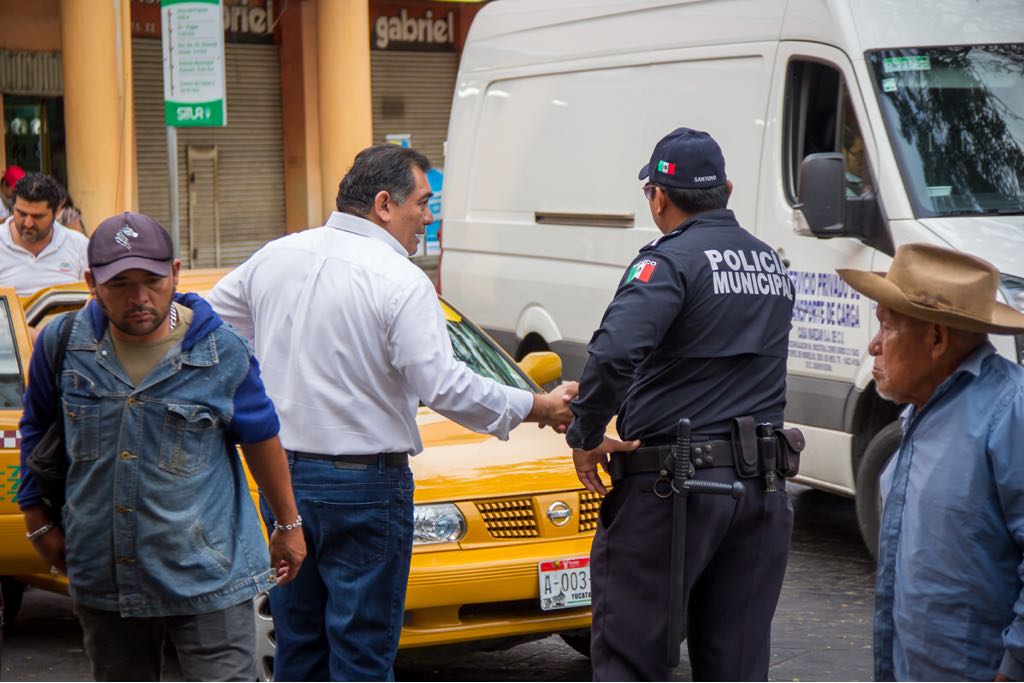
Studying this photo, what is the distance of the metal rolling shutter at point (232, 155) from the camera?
1878 centimetres

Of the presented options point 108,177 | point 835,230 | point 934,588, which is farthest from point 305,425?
point 108,177

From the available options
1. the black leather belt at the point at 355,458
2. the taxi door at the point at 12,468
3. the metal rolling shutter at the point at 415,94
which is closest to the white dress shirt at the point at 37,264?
the taxi door at the point at 12,468

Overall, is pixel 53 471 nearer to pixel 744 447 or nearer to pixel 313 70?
pixel 744 447

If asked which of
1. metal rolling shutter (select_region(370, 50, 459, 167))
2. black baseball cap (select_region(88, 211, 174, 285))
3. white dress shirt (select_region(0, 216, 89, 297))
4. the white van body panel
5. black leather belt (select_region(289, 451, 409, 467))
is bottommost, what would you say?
black leather belt (select_region(289, 451, 409, 467))

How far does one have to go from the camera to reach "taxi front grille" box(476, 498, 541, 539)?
Answer: 5.40 metres

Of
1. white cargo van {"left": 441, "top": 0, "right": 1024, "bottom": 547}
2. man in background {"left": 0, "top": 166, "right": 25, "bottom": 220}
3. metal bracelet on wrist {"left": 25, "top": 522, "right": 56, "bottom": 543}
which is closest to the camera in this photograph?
metal bracelet on wrist {"left": 25, "top": 522, "right": 56, "bottom": 543}

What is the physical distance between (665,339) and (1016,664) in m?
1.67

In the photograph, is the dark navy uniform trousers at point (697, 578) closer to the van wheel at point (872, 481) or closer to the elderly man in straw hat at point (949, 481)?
the elderly man in straw hat at point (949, 481)

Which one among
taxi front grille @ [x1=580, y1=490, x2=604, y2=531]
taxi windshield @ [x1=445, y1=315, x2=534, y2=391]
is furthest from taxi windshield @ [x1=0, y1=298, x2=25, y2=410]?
taxi front grille @ [x1=580, y1=490, x2=604, y2=531]

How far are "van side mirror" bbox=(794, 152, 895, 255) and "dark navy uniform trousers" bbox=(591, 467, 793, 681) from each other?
9.12ft

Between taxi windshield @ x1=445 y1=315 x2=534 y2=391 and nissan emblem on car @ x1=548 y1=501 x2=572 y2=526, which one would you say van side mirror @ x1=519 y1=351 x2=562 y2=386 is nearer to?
taxi windshield @ x1=445 y1=315 x2=534 y2=391

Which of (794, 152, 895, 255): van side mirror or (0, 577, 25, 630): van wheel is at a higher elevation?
(794, 152, 895, 255): van side mirror

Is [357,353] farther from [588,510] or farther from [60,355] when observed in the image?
[588,510]

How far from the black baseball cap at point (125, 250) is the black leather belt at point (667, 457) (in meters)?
1.44
